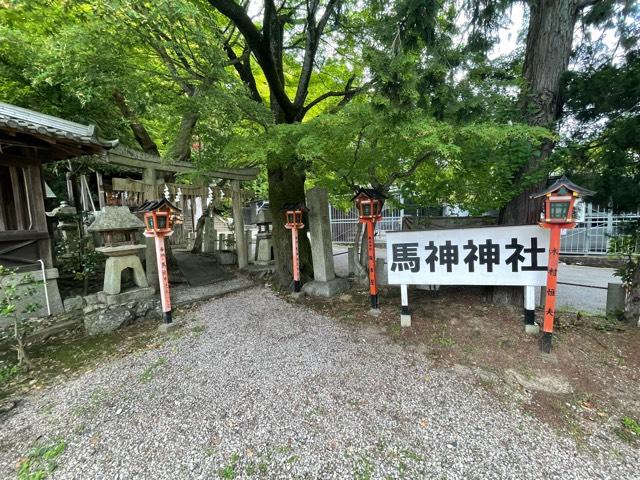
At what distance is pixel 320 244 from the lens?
20.1 ft

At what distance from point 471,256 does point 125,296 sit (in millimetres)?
6040

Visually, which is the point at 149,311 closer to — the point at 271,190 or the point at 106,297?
the point at 106,297

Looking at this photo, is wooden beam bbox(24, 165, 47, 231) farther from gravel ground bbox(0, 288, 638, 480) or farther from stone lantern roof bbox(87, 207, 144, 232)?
gravel ground bbox(0, 288, 638, 480)

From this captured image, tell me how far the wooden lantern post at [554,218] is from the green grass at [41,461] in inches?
199

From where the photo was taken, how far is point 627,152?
365cm

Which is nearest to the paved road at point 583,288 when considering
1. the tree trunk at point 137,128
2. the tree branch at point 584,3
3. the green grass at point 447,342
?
the green grass at point 447,342

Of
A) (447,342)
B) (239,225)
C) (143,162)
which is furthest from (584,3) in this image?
(239,225)

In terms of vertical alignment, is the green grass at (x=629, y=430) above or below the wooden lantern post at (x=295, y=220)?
below

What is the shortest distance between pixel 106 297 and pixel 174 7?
488 centimetres

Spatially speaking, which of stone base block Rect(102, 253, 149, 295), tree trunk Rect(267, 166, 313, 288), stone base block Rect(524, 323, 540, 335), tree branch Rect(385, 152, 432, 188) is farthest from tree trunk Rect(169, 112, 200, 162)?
stone base block Rect(524, 323, 540, 335)

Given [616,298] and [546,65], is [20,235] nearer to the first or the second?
[546,65]

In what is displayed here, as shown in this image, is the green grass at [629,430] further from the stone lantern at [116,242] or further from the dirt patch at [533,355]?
the stone lantern at [116,242]

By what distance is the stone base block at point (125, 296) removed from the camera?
5330mm

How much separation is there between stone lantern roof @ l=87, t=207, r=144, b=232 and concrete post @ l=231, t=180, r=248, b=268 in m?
2.99
